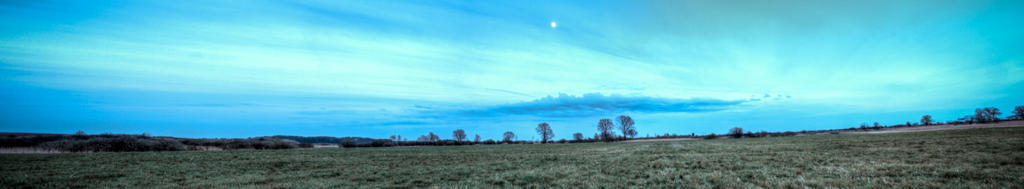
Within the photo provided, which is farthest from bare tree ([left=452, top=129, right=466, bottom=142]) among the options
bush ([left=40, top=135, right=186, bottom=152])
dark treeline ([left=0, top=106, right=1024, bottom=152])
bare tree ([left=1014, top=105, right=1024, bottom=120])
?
bare tree ([left=1014, top=105, right=1024, bottom=120])

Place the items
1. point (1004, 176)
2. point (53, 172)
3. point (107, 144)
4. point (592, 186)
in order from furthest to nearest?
point (107, 144) < point (53, 172) < point (592, 186) < point (1004, 176)

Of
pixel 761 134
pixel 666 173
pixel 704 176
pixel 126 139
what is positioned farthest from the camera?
pixel 761 134

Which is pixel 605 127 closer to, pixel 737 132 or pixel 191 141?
pixel 737 132

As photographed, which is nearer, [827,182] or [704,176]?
[827,182]

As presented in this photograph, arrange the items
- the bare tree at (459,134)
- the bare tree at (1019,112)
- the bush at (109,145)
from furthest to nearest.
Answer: the bare tree at (459,134) < the bare tree at (1019,112) < the bush at (109,145)

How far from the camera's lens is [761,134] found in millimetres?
91750

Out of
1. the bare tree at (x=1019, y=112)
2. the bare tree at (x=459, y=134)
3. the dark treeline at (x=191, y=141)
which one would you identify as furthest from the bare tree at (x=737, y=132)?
the bare tree at (x=459, y=134)

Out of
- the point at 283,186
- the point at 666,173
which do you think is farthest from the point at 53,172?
the point at 666,173

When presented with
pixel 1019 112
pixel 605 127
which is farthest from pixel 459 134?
pixel 1019 112

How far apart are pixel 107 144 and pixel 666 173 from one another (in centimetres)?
6218

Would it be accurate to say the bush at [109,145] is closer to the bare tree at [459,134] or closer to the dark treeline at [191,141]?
the dark treeline at [191,141]

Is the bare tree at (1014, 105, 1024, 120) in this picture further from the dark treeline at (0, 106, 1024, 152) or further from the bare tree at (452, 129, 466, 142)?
the bare tree at (452, 129, 466, 142)

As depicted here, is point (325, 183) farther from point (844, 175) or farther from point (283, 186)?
point (844, 175)

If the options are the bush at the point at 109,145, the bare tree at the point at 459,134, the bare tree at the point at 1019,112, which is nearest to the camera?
the bush at the point at 109,145
